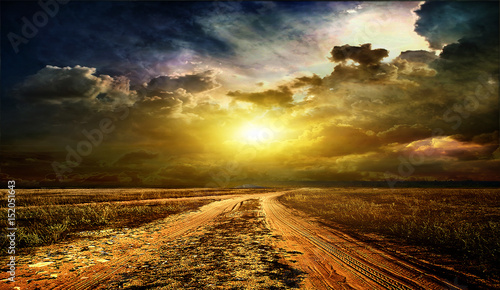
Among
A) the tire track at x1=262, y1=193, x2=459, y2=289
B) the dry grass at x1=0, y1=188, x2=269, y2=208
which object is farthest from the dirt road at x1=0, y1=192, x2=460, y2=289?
the dry grass at x1=0, y1=188, x2=269, y2=208

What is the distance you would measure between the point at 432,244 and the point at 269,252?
21.9 feet

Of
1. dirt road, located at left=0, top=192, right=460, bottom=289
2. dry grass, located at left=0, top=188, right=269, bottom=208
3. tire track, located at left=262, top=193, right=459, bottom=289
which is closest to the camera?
tire track, located at left=262, top=193, right=459, bottom=289

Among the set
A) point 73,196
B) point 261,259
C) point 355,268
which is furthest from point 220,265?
point 73,196

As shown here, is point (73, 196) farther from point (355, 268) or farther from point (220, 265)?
point (355, 268)

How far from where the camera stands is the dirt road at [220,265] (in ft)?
19.0

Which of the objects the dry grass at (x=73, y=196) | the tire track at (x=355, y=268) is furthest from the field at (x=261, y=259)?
the dry grass at (x=73, y=196)

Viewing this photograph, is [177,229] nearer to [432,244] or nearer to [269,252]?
[269,252]

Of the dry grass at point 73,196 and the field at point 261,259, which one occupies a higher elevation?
the field at point 261,259

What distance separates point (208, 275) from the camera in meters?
6.25

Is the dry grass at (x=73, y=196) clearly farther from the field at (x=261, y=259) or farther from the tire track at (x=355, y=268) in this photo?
the tire track at (x=355, y=268)

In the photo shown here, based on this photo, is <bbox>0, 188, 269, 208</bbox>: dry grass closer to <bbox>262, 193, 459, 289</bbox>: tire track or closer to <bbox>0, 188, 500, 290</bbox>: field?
<bbox>0, 188, 500, 290</bbox>: field

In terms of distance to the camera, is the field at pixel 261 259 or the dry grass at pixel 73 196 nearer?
the field at pixel 261 259

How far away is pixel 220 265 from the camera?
7035 millimetres

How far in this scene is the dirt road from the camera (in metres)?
5.78
